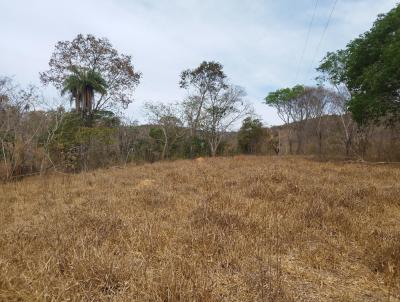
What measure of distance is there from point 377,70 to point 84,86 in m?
19.1

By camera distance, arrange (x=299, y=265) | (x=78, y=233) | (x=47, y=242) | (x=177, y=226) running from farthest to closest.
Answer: (x=177, y=226)
(x=78, y=233)
(x=47, y=242)
(x=299, y=265)

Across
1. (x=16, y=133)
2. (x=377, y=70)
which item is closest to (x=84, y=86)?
(x=16, y=133)

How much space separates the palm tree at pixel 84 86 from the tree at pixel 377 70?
17161 mm

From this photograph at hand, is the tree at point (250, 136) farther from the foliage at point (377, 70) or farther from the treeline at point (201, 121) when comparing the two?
the foliage at point (377, 70)

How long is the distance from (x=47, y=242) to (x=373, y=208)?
202 inches

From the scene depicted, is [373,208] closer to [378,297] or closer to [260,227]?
[260,227]

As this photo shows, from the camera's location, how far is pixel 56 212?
5.50 meters

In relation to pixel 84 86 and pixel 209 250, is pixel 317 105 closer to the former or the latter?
pixel 84 86

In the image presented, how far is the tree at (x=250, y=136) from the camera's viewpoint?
35219 mm

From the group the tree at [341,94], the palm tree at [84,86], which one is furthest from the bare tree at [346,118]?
the palm tree at [84,86]

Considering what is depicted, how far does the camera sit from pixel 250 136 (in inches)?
1399

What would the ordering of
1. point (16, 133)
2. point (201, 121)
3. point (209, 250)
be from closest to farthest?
point (209, 250) → point (16, 133) → point (201, 121)

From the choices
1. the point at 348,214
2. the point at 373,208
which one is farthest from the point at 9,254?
the point at 373,208

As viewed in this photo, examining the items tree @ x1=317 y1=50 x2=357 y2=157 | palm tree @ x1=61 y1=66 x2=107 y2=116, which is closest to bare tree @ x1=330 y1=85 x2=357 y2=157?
tree @ x1=317 y1=50 x2=357 y2=157
